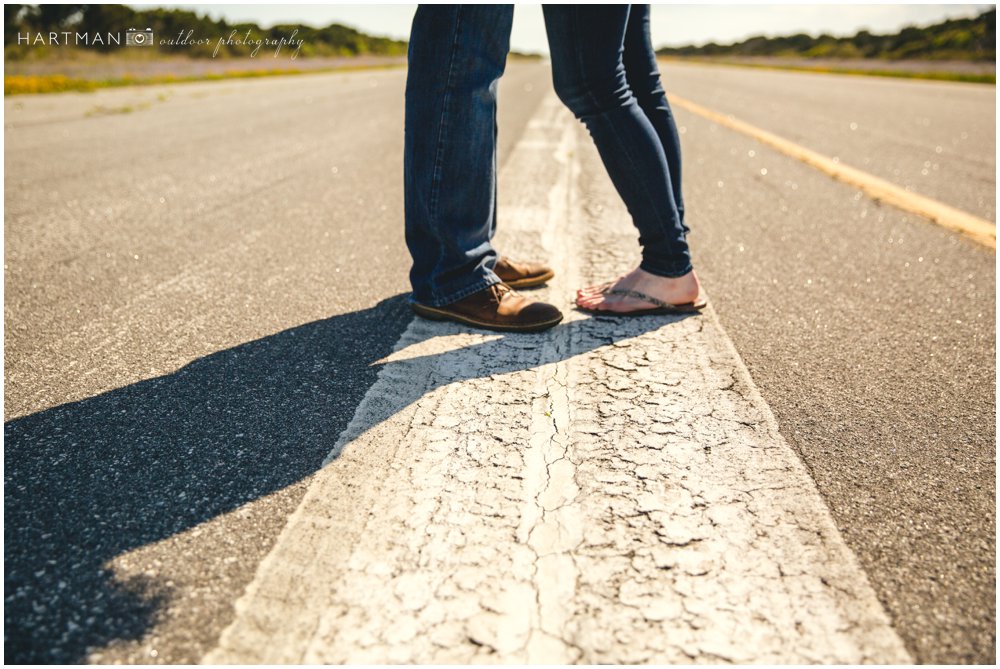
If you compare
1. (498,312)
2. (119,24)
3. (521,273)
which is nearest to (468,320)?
(498,312)

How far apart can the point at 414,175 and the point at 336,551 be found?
3.76 feet

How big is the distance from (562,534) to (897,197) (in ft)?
11.4

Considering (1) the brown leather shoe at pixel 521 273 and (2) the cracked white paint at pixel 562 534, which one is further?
(1) the brown leather shoe at pixel 521 273

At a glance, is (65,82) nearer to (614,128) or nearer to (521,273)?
(521,273)

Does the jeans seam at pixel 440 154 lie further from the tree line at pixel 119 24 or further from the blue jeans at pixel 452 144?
the tree line at pixel 119 24

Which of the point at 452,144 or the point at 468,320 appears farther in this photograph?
the point at 468,320

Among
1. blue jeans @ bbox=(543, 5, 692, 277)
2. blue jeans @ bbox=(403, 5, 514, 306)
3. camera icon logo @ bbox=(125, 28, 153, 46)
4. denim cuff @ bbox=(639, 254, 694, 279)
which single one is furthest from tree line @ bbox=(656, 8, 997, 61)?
blue jeans @ bbox=(403, 5, 514, 306)

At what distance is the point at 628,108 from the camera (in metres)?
1.87

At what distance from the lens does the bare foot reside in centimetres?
197

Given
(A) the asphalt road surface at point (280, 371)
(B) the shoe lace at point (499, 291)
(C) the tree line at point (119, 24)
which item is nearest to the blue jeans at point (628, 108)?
(A) the asphalt road surface at point (280, 371)

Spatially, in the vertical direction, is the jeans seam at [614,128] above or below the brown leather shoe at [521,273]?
above

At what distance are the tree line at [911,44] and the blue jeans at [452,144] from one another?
3223cm

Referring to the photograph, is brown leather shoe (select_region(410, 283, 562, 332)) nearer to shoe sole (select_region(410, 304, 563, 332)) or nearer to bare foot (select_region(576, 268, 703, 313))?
shoe sole (select_region(410, 304, 563, 332))

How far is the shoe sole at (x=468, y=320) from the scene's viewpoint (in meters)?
1.86
